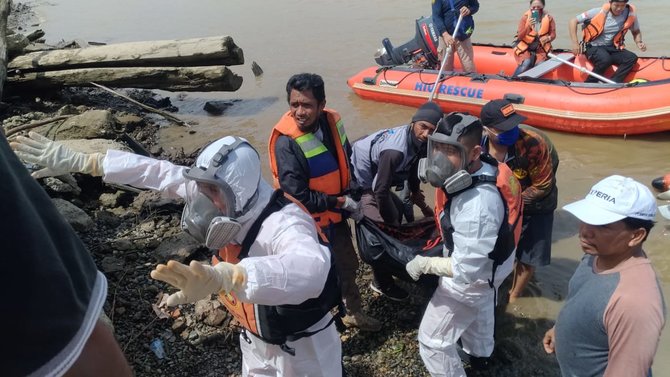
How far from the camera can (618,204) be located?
7.22 ft

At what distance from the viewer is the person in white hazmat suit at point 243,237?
203 centimetres

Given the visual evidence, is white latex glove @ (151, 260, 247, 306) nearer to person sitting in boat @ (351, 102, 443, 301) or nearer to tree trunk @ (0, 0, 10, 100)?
person sitting in boat @ (351, 102, 443, 301)

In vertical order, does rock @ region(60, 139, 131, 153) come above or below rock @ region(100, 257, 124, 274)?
above

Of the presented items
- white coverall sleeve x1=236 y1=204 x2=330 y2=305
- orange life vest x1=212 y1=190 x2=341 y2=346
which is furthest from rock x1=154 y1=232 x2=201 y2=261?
white coverall sleeve x1=236 y1=204 x2=330 y2=305

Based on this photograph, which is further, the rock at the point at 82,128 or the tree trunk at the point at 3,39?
the tree trunk at the point at 3,39

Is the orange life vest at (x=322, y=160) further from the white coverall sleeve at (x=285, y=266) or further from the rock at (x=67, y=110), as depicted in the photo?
the rock at (x=67, y=110)

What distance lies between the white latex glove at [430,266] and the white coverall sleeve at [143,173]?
1524 millimetres

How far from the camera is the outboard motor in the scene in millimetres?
9632

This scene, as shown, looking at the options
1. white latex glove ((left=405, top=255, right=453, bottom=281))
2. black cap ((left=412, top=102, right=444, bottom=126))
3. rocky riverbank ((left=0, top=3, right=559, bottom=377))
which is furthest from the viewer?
black cap ((left=412, top=102, right=444, bottom=126))

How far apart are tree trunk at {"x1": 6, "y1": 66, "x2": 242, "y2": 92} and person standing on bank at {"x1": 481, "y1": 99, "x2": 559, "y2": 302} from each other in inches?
236

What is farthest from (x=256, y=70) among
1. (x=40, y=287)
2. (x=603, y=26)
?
(x=40, y=287)

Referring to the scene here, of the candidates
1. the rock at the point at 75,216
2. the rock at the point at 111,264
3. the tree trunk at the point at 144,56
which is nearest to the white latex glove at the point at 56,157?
the rock at the point at 111,264

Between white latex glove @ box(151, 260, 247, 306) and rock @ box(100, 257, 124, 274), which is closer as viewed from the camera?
white latex glove @ box(151, 260, 247, 306)

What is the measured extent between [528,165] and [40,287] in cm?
381
